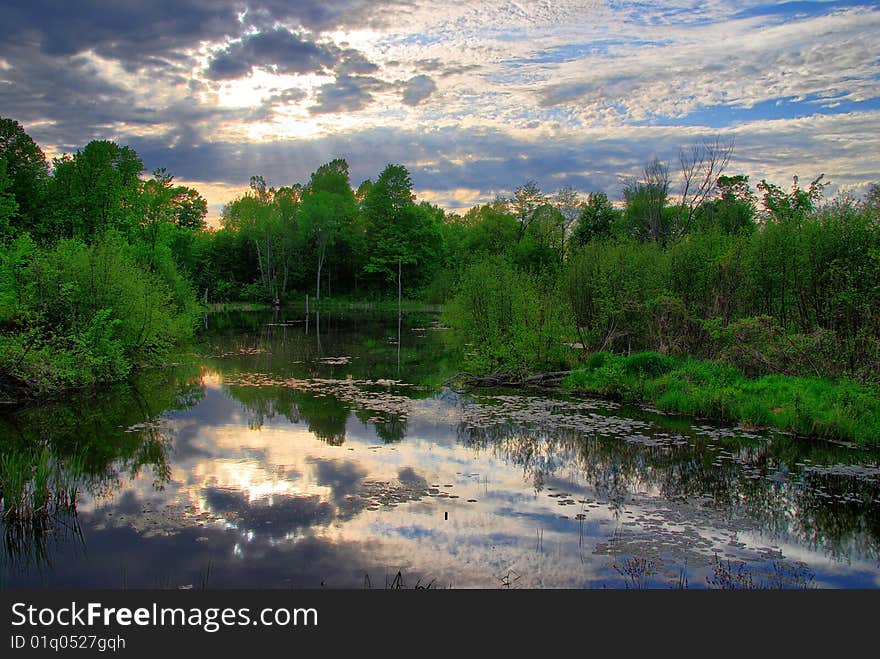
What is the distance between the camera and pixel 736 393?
16328mm

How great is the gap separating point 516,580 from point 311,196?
3034 inches

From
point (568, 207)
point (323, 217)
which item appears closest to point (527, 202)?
point (568, 207)

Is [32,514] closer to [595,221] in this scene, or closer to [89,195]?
[89,195]

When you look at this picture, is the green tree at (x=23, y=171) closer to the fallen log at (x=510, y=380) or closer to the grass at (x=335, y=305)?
the grass at (x=335, y=305)

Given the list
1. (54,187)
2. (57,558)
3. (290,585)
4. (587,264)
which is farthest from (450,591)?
(54,187)

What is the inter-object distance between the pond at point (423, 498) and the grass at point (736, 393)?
2.06ft

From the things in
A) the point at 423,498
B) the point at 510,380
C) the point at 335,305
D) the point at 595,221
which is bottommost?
the point at 335,305

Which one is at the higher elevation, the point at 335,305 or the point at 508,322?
the point at 508,322

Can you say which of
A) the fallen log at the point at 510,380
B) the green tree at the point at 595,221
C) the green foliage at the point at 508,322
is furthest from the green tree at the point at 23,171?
the green tree at the point at 595,221

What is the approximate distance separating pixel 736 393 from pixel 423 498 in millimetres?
10186

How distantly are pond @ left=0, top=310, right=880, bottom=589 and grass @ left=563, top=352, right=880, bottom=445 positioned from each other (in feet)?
2.06

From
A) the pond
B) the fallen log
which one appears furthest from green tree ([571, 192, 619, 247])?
the pond

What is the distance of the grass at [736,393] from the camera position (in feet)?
45.9

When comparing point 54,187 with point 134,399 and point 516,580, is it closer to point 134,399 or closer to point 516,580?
point 134,399
